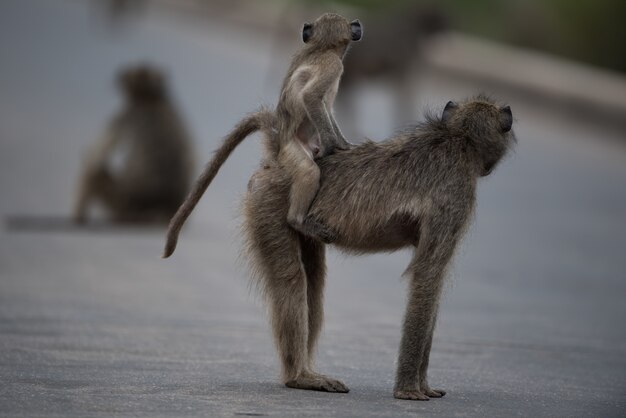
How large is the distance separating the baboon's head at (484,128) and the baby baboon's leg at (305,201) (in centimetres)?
74

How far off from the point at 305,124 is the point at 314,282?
812 millimetres

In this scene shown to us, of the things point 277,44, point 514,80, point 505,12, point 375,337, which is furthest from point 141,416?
point 505,12

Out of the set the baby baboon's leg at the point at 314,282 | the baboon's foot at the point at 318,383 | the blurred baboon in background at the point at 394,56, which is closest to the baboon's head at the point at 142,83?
the blurred baboon in background at the point at 394,56

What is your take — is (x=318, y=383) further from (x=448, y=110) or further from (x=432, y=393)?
(x=448, y=110)

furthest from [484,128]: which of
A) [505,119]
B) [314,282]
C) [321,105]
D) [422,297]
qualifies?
[314,282]

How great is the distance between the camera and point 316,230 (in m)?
8.38

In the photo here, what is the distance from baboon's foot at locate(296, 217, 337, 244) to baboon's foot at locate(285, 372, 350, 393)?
0.68m

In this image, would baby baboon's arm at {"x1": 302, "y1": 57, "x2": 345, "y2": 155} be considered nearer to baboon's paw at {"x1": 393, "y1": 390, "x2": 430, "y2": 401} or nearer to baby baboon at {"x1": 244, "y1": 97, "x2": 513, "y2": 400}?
baby baboon at {"x1": 244, "y1": 97, "x2": 513, "y2": 400}

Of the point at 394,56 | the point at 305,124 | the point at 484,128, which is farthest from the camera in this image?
the point at 394,56

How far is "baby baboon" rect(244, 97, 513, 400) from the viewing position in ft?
26.8

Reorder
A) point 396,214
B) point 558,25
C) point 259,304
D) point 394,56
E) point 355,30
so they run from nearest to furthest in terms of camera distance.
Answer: point 396,214
point 355,30
point 259,304
point 394,56
point 558,25

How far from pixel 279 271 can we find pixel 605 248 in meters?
9.58

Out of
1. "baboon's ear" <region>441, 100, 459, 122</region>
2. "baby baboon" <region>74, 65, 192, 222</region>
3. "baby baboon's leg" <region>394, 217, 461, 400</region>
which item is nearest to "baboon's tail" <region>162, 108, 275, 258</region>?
"baboon's ear" <region>441, 100, 459, 122</region>

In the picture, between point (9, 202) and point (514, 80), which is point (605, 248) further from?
point (514, 80)
